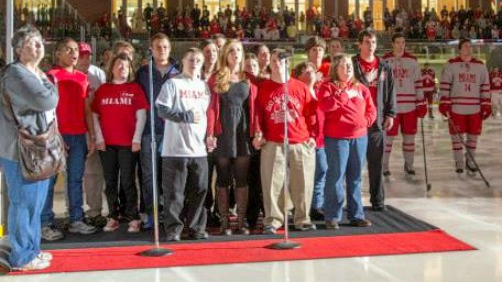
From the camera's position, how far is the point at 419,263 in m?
5.02

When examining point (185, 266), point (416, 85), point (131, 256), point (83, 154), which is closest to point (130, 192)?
point (83, 154)

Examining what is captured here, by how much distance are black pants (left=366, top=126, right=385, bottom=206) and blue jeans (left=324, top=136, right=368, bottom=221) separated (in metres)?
0.66

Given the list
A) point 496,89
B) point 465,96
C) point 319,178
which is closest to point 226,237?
point 319,178

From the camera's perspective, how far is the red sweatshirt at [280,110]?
603 cm

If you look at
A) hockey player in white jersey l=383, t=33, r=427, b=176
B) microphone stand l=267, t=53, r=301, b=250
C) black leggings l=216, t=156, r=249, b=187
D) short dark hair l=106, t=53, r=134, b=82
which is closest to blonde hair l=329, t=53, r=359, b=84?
microphone stand l=267, t=53, r=301, b=250

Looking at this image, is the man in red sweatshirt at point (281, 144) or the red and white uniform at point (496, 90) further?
the red and white uniform at point (496, 90)

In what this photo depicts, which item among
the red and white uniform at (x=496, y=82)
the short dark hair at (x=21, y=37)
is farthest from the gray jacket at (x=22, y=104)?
the red and white uniform at (x=496, y=82)

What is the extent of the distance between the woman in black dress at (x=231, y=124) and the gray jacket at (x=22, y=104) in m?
1.56

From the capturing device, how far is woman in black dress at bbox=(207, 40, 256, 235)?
5.97 m

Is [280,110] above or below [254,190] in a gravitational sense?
above

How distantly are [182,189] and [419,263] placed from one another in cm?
204

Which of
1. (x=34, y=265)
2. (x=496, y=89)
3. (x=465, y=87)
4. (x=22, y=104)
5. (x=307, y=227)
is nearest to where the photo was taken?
(x=22, y=104)

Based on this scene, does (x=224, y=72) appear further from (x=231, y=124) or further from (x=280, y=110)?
(x=280, y=110)

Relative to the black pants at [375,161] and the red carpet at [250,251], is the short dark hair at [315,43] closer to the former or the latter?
the black pants at [375,161]
